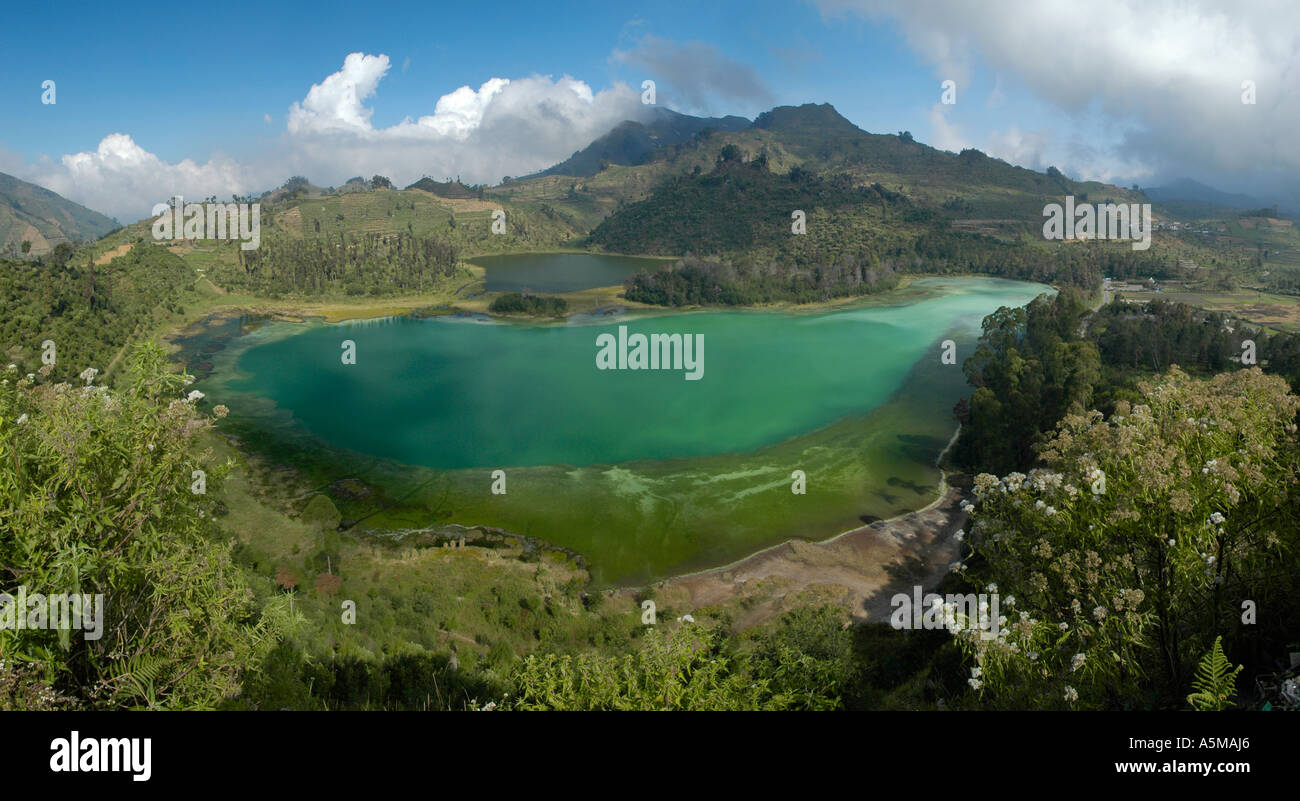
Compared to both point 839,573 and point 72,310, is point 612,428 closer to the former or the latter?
point 839,573

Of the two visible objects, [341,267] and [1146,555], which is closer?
[1146,555]

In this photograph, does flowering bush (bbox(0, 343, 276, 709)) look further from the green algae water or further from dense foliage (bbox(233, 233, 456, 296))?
dense foliage (bbox(233, 233, 456, 296))

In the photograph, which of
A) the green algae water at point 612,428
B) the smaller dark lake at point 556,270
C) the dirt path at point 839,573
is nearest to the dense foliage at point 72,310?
the green algae water at point 612,428

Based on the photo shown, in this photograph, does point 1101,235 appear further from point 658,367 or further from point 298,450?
point 298,450

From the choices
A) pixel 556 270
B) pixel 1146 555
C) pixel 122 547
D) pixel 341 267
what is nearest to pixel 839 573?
pixel 1146 555

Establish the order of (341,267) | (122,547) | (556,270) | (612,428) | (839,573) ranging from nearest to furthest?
(122,547)
(839,573)
(612,428)
(341,267)
(556,270)

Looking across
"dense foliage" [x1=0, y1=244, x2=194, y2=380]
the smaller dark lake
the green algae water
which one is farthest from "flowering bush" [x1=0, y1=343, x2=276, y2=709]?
the smaller dark lake
